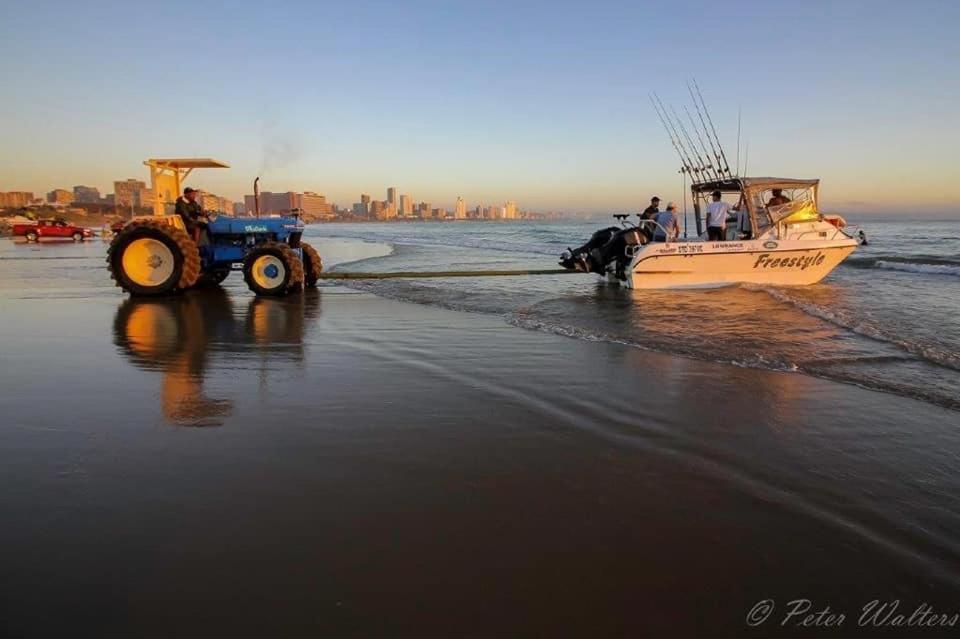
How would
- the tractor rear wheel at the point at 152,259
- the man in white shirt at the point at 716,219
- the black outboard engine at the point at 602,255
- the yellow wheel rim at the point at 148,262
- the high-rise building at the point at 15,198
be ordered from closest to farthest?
1. the tractor rear wheel at the point at 152,259
2. the yellow wheel rim at the point at 148,262
3. the man in white shirt at the point at 716,219
4. the black outboard engine at the point at 602,255
5. the high-rise building at the point at 15,198

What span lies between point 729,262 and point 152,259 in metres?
10.8

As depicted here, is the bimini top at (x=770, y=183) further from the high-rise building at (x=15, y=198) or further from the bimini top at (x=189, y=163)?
the high-rise building at (x=15, y=198)

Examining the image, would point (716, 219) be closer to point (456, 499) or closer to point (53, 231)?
point (456, 499)

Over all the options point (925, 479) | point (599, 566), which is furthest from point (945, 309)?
point (599, 566)

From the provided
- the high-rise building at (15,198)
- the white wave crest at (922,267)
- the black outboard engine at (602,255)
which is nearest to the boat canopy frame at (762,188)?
the black outboard engine at (602,255)

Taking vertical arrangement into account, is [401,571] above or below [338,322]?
below

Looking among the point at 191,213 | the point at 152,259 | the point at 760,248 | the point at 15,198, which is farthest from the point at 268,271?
the point at 15,198

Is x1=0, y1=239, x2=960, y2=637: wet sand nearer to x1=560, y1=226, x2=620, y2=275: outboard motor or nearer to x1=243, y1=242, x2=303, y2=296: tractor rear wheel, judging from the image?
x1=243, y1=242, x2=303, y2=296: tractor rear wheel

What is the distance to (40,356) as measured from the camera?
5789mm

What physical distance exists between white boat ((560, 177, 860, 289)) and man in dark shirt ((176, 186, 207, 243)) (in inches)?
325

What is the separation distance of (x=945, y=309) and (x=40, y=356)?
12.1 m

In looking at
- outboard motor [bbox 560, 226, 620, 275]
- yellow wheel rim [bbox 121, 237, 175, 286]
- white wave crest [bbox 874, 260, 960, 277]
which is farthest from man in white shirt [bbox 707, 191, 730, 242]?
yellow wheel rim [bbox 121, 237, 175, 286]

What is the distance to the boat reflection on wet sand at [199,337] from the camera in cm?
444

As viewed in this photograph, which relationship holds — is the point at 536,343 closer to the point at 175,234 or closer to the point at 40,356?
the point at 40,356
